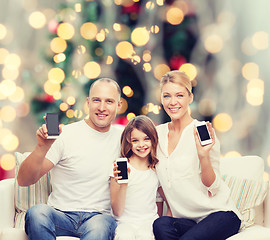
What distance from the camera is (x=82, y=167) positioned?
1.79 m

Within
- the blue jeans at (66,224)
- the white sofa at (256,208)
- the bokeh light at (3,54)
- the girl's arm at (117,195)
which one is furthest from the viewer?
the bokeh light at (3,54)

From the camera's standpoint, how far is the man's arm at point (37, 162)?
1590mm

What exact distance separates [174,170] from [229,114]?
120 cm

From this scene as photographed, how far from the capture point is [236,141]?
280 centimetres

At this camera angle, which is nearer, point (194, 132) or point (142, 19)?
point (194, 132)

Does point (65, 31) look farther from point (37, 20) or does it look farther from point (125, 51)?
point (125, 51)

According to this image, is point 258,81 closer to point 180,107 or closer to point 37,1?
point 180,107

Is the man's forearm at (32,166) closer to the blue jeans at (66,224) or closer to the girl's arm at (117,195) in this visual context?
the blue jeans at (66,224)

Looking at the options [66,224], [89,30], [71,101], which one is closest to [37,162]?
[66,224]

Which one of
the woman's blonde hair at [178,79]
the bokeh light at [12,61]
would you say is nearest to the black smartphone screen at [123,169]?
the woman's blonde hair at [178,79]

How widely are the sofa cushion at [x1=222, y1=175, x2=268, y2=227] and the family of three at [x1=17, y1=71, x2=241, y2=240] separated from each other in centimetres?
19

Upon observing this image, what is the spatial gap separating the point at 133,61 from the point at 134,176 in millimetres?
1167

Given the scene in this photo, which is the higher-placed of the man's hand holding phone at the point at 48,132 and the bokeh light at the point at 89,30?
the bokeh light at the point at 89,30

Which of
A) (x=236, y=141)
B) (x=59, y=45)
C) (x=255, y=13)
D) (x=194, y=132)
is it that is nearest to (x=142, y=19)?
(x=59, y=45)
